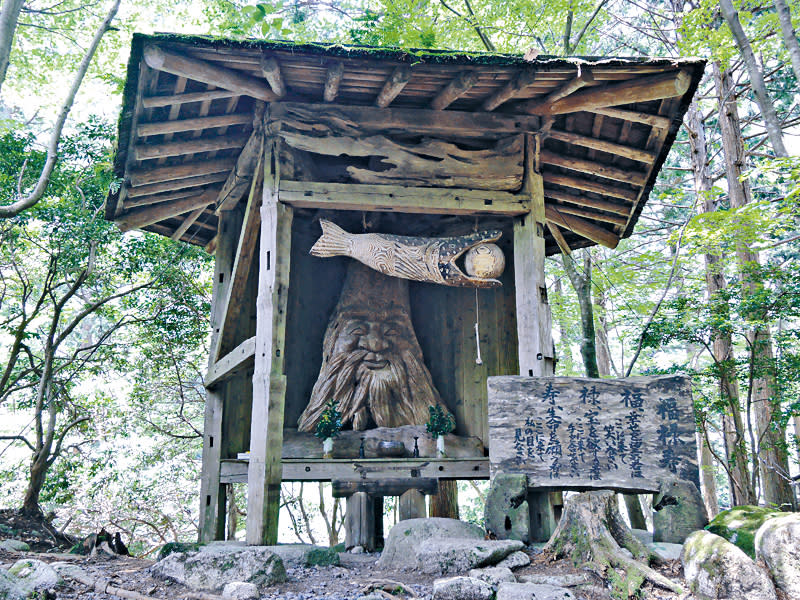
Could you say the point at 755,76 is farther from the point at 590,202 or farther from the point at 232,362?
the point at 232,362

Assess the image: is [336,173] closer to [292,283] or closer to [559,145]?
[292,283]

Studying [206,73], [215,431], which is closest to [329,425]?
[215,431]

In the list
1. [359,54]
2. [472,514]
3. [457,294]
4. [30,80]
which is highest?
[30,80]

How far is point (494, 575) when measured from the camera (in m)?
4.07

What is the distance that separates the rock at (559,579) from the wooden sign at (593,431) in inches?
41.6

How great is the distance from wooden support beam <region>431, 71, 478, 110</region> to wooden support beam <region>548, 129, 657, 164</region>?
1321 mm

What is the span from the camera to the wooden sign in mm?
5000

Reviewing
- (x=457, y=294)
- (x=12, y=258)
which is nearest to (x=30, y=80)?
(x=12, y=258)

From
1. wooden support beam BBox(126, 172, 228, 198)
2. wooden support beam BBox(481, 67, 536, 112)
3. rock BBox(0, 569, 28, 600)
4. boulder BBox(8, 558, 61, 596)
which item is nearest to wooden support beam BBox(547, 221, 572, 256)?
wooden support beam BBox(481, 67, 536, 112)

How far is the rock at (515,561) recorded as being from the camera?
14.2 feet

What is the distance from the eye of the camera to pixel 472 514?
23.3 metres

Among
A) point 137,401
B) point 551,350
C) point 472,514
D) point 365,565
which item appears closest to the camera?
point 365,565

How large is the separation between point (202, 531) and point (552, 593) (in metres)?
4.72

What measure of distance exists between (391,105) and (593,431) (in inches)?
143
